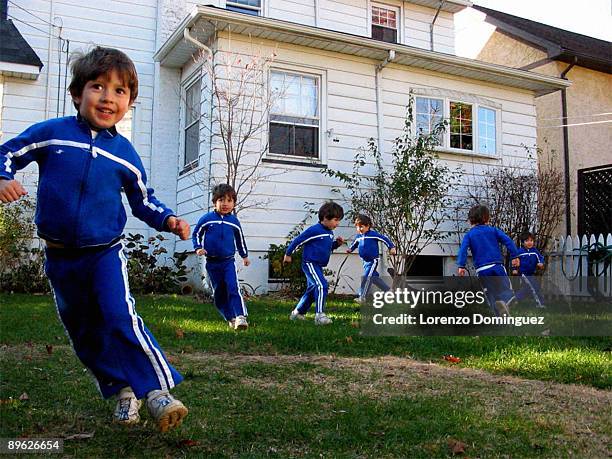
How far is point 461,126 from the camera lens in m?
13.1

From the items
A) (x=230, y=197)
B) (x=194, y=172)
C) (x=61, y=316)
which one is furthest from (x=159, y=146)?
(x=61, y=316)

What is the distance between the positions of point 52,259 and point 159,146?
370 inches

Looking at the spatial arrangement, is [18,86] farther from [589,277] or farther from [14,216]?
[589,277]

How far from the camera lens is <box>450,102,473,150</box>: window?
42.7 feet

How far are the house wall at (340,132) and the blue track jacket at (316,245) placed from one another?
2.83 m

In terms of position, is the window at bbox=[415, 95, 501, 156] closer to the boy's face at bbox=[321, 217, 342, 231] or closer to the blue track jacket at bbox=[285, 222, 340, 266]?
the boy's face at bbox=[321, 217, 342, 231]

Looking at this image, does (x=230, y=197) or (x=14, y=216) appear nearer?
(x=230, y=197)

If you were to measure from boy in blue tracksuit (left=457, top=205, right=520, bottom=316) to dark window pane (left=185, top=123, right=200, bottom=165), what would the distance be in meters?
5.52

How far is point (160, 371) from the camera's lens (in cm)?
288

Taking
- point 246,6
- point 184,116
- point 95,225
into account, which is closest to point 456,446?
point 95,225

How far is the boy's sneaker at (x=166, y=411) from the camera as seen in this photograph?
104 inches

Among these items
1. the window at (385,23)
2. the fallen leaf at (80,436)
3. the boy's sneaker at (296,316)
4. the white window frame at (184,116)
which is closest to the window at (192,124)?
the white window frame at (184,116)

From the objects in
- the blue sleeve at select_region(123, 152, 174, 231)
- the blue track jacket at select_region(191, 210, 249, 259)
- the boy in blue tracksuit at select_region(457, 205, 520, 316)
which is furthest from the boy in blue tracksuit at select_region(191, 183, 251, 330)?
the blue sleeve at select_region(123, 152, 174, 231)

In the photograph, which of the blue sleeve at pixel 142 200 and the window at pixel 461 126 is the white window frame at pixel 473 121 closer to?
the window at pixel 461 126
